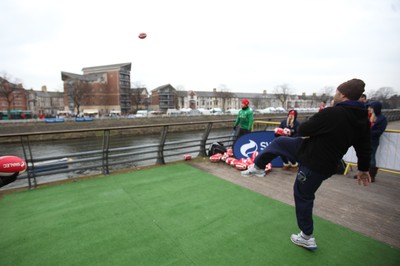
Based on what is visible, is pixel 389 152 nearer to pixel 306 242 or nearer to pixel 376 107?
pixel 376 107

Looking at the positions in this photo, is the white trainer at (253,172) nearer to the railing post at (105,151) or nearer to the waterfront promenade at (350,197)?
the waterfront promenade at (350,197)

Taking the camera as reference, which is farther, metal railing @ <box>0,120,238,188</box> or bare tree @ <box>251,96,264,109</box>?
bare tree @ <box>251,96,264,109</box>

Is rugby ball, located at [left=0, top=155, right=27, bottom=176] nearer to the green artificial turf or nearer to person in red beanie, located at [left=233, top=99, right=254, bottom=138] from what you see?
the green artificial turf

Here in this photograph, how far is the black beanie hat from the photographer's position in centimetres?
196

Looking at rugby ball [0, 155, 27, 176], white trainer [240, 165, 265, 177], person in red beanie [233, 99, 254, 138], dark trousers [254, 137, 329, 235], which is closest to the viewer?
rugby ball [0, 155, 27, 176]

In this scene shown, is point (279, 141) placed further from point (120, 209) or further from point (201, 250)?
point (120, 209)

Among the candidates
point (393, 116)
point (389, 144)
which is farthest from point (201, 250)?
point (393, 116)

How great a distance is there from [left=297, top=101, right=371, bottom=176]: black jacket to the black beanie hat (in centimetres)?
7

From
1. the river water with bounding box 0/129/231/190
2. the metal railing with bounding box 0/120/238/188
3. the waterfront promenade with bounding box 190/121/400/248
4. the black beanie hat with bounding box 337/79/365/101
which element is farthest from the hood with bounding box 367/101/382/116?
the river water with bounding box 0/129/231/190

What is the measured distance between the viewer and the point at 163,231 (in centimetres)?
266

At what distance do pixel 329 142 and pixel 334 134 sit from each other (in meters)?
0.09

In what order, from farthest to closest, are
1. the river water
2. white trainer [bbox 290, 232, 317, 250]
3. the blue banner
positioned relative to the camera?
1. the blue banner
2. the river water
3. white trainer [bbox 290, 232, 317, 250]

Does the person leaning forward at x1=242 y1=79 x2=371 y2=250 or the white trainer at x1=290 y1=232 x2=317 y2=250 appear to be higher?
the person leaning forward at x1=242 y1=79 x2=371 y2=250

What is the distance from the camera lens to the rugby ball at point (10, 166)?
1.65 meters
